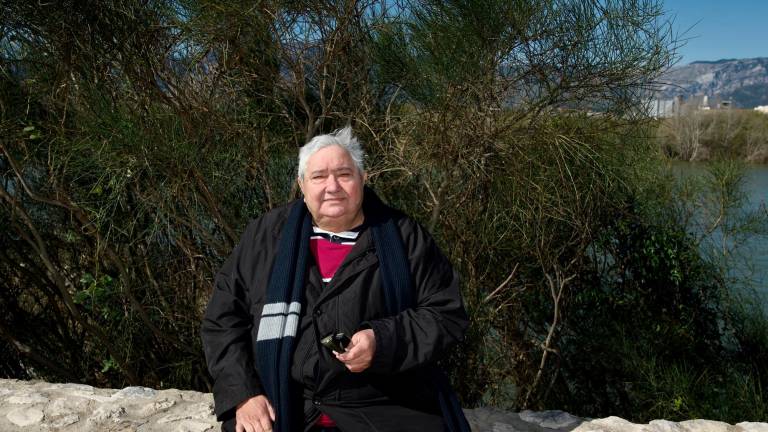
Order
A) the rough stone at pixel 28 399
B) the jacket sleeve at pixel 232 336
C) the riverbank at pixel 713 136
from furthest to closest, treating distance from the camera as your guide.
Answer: the riverbank at pixel 713 136 → the rough stone at pixel 28 399 → the jacket sleeve at pixel 232 336

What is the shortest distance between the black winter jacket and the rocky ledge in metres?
0.72

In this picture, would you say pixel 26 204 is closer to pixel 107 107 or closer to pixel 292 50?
pixel 107 107

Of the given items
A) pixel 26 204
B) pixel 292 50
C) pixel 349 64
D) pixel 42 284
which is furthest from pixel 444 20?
pixel 42 284

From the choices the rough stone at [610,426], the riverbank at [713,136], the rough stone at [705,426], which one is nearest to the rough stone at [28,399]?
the rough stone at [610,426]

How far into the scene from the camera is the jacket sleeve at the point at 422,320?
5.65 ft

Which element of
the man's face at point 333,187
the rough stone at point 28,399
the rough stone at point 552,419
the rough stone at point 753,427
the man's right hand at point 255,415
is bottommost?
the rough stone at point 753,427

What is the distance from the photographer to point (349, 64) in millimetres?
3816

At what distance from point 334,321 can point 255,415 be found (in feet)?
1.09

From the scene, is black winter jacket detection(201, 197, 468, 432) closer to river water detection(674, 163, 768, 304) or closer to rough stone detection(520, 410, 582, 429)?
rough stone detection(520, 410, 582, 429)

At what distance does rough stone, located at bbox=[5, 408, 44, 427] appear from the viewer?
8.13 ft

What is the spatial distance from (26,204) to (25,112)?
60 centimetres

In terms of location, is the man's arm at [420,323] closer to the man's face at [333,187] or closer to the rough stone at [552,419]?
the man's face at [333,187]

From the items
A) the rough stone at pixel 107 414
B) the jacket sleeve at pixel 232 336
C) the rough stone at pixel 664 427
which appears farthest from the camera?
the rough stone at pixel 107 414

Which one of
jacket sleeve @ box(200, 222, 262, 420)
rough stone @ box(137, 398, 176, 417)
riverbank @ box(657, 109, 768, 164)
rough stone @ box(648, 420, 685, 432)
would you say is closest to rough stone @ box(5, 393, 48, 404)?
rough stone @ box(137, 398, 176, 417)
